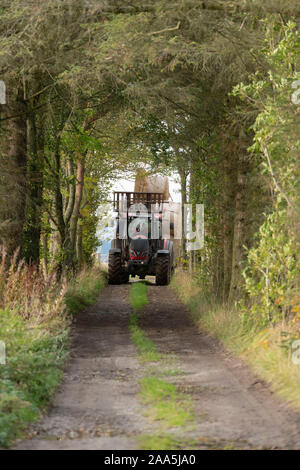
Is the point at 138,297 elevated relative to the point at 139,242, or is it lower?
lower

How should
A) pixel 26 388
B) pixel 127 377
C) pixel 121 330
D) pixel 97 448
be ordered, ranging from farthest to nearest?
pixel 121 330
pixel 127 377
pixel 26 388
pixel 97 448

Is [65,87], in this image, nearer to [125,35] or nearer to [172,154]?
[125,35]

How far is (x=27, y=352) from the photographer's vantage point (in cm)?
866

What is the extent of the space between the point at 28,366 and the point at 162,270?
1943 centimetres

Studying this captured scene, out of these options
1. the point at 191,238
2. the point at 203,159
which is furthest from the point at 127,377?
the point at 191,238

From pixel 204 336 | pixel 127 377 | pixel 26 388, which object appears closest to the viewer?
pixel 26 388

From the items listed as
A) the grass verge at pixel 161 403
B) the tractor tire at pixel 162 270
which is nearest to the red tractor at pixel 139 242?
the tractor tire at pixel 162 270

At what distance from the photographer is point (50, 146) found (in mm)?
17234

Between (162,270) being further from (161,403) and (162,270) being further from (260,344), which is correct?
(161,403)

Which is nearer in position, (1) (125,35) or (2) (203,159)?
(1) (125,35)

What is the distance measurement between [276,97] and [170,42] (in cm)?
181

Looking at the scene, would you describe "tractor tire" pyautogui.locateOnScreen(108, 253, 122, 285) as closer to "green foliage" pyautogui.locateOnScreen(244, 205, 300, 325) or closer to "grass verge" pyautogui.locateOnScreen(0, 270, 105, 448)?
"grass verge" pyautogui.locateOnScreen(0, 270, 105, 448)

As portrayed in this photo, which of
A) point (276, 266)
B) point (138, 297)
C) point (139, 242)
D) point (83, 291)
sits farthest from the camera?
point (139, 242)

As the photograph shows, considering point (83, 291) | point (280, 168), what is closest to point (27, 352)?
point (280, 168)
